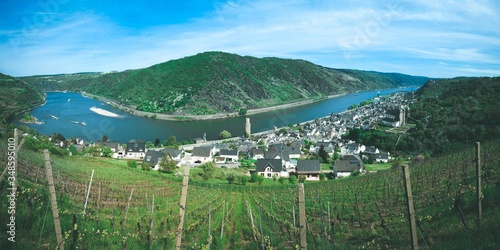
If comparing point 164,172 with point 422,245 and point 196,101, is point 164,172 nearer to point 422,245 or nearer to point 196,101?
point 422,245

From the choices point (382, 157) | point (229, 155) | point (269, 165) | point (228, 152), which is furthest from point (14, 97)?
point (382, 157)

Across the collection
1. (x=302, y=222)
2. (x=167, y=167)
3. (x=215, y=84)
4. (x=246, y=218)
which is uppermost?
(x=215, y=84)

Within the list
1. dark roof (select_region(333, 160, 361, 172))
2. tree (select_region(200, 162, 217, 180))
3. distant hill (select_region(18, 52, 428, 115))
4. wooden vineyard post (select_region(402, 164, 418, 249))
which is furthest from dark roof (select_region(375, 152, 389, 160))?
distant hill (select_region(18, 52, 428, 115))

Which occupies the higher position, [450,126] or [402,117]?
[402,117]

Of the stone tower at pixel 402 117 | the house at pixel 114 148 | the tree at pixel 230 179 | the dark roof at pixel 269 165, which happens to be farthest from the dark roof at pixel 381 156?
the house at pixel 114 148

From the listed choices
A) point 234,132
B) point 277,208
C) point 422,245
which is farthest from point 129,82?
point 422,245

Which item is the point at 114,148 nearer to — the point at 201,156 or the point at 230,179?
the point at 201,156

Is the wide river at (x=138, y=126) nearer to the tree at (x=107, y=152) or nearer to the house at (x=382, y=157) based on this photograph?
the tree at (x=107, y=152)
